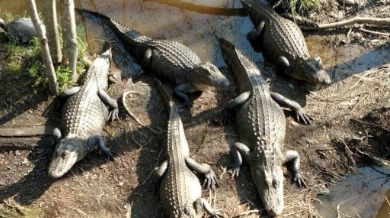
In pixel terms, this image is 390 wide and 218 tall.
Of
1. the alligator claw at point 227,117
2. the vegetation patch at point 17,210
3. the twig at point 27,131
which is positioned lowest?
the vegetation patch at point 17,210

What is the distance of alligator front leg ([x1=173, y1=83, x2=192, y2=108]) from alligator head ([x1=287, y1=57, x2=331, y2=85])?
58.0 inches

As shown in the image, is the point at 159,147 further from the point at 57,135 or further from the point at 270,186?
the point at 270,186

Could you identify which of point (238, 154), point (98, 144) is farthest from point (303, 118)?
point (98, 144)

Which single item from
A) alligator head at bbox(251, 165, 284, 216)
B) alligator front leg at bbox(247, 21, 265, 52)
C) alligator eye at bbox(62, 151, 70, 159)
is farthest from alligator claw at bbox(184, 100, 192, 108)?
alligator eye at bbox(62, 151, 70, 159)

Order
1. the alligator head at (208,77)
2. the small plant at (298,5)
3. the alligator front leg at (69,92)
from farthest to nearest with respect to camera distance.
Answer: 1. the small plant at (298,5)
2. the alligator head at (208,77)
3. the alligator front leg at (69,92)

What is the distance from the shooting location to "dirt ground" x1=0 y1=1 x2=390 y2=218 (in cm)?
566

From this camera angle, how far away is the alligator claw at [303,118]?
664 cm

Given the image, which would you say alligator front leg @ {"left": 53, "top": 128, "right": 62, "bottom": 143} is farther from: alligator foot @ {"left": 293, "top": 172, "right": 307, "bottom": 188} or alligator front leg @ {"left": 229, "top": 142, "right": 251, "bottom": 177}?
alligator foot @ {"left": 293, "top": 172, "right": 307, "bottom": 188}

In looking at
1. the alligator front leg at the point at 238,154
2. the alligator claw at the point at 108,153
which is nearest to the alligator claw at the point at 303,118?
the alligator front leg at the point at 238,154

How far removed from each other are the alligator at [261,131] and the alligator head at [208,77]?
10.5 inches

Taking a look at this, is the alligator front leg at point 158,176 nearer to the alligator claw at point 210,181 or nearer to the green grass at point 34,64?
the alligator claw at point 210,181

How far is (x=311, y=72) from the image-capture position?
6.98 m

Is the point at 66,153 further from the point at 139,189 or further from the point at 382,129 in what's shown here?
the point at 382,129

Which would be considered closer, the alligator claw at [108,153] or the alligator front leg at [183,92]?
the alligator claw at [108,153]
